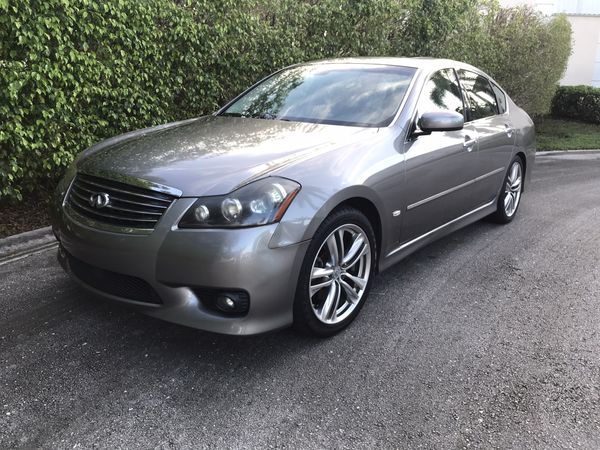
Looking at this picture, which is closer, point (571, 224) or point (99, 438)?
point (99, 438)

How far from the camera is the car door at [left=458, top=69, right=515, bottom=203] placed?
4.59 metres

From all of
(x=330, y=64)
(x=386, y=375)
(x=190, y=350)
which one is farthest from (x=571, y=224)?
(x=190, y=350)

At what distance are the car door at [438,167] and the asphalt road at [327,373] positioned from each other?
0.52 m

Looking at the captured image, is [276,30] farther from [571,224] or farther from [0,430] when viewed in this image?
[0,430]

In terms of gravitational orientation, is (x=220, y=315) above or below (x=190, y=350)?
above

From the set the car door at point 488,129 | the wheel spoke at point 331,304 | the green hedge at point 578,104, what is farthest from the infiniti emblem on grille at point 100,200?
the green hedge at point 578,104

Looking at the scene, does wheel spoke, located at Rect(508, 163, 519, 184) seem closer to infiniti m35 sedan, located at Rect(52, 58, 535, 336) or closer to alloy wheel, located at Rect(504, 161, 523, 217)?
alloy wheel, located at Rect(504, 161, 523, 217)

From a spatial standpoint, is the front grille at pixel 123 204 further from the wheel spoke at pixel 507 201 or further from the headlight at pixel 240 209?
the wheel spoke at pixel 507 201

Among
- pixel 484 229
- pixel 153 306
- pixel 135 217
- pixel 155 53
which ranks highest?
pixel 155 53

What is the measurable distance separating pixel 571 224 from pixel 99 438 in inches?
199

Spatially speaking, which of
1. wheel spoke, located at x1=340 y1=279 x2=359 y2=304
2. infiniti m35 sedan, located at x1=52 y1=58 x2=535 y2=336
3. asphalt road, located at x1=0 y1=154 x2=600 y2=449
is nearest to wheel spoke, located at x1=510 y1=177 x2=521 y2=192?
infiniti m35 sedan, located at x1=52 y1=58 x2=535 y2=336

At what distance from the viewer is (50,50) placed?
440 cm

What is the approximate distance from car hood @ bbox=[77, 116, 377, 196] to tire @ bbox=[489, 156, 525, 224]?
2.39 meters

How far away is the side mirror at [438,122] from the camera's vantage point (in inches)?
139
